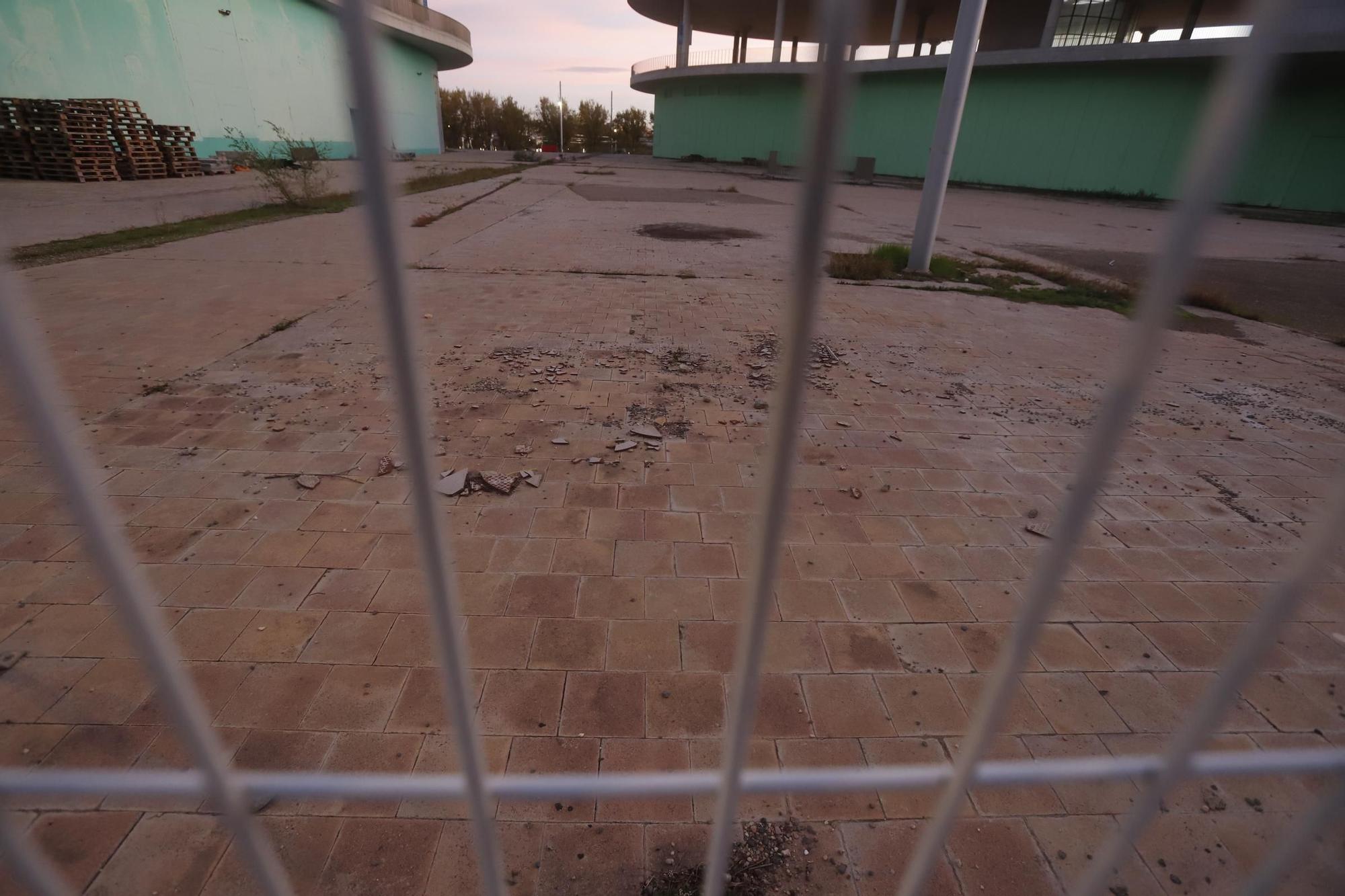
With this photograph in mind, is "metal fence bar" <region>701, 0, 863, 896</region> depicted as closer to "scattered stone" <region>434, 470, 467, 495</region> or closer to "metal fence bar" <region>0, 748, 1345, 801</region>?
"metal fence bar" <region>0, 748, 1345, 801</region>

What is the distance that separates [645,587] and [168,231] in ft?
35.8

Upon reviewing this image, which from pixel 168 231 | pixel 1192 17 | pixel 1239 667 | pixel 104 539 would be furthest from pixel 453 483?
pixel 1192 17

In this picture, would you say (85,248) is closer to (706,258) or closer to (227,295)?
(227,295)

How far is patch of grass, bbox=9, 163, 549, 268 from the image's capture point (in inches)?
306

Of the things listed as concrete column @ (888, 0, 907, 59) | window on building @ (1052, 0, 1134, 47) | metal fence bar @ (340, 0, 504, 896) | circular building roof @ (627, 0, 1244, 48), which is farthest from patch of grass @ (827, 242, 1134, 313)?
concrete column @ (888, 0, 907, 59)

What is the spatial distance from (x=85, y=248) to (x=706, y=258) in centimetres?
834

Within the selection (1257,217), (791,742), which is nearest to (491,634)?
(791,742)

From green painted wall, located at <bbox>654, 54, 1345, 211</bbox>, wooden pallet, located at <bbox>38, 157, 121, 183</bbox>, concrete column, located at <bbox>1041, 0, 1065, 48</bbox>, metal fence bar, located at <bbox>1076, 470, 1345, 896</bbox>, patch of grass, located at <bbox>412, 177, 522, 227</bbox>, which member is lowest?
patch of grass, located at <bbox>412, 177, 522, 227</bbox>

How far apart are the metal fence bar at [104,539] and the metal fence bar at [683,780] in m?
0.06

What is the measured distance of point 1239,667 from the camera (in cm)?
88

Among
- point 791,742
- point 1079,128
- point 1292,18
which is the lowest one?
point 791,742

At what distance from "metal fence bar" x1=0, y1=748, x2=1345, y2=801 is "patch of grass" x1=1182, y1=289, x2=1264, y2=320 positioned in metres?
8.52

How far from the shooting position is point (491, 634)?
2.49 metres

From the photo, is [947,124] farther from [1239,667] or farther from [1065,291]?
[1239,667]
